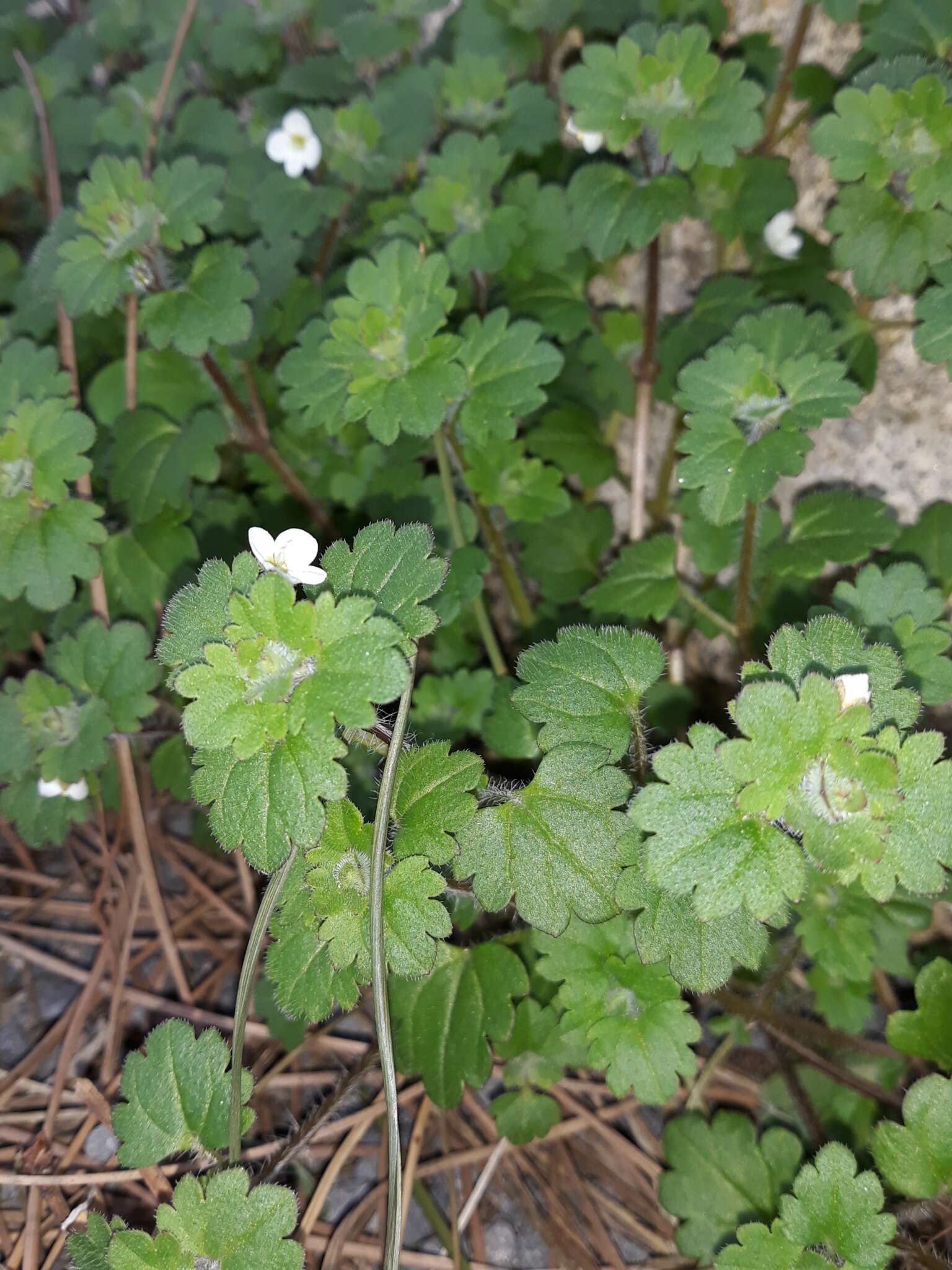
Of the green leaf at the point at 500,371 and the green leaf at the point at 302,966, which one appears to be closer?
the green leaf at the point at 302,966

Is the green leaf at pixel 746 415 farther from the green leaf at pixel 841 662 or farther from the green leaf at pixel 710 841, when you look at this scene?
the green leaf at pixel 710 841

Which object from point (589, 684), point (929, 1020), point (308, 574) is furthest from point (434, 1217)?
point (308, 574)

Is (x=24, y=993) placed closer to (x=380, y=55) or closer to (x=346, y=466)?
(x=346, y=466)

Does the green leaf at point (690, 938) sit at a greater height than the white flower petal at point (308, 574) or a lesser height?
lesser

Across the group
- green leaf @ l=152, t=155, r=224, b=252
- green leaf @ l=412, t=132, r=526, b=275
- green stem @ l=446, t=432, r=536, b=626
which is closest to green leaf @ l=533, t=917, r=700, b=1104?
green stem @ l=446, t=432, r=536, b=626

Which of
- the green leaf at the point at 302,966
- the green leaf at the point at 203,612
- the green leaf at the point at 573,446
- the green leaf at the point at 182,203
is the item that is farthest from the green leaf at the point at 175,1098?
the green leaf at the point at 182,203

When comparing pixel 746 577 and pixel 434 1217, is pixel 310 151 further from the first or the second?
pixel 434 1217
